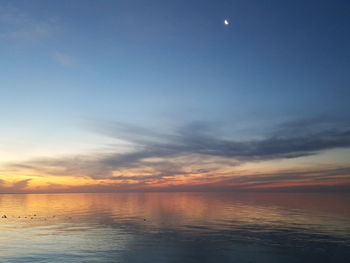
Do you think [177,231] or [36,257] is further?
[177,231]

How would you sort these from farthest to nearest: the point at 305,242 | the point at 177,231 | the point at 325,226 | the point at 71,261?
1. the point at 325,226
2. the point at 177,231
3. the point at 305,242
4. the point at 71,261

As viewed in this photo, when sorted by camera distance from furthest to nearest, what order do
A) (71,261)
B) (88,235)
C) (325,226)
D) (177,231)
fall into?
(325,226)
(177,231)
(88,235)
(71,261)

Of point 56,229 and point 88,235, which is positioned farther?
point 56,229

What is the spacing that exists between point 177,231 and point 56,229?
2630 centimetres

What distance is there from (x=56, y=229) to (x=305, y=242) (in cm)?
4933

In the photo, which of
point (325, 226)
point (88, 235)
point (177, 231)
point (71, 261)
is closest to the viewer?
point (71, 261)

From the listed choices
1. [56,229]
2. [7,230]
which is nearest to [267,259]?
[56,229]

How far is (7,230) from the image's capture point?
2292 inches

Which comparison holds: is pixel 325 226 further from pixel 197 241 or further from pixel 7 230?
pixel 7 230

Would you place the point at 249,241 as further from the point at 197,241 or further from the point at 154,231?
the point at 154,231

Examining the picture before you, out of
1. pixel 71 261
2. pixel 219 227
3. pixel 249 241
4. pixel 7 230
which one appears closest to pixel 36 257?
pixel 71 261

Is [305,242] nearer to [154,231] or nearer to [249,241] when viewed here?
[249,241]

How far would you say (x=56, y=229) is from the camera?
195 feet

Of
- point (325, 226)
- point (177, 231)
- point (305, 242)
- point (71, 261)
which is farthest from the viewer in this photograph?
point (325, 226)
